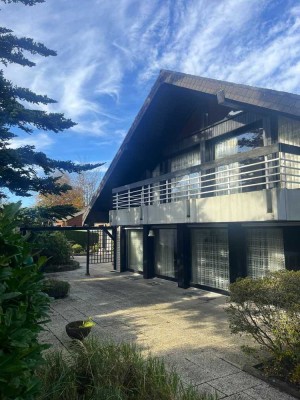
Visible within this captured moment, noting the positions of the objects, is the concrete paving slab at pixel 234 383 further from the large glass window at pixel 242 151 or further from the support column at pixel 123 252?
Result: the support column at pixel 123 252

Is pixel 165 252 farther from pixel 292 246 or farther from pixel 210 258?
pixel 292 246

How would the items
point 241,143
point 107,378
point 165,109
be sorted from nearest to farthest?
point 107,378 → point 241,143 → point 165,109

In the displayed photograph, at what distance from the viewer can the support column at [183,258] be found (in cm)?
1388

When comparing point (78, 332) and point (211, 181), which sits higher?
point (211, 181)

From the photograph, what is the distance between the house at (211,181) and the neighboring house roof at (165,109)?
0.04 metres

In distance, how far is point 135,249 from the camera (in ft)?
62.0

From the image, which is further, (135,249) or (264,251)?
(135,249)

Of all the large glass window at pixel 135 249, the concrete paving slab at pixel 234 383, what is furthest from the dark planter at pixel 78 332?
the large glass window at pixel 135 249

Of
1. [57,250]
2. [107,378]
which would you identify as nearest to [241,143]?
[107,378]

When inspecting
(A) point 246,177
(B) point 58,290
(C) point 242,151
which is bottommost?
(B) point 58,290

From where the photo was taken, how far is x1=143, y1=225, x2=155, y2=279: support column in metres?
16.7

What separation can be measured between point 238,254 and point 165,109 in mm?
7994

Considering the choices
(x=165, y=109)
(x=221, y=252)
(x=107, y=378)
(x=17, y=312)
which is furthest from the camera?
(x=165, y=109)

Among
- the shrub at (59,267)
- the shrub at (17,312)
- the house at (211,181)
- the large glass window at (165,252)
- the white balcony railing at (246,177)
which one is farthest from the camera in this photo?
the shrub at (59,267)
